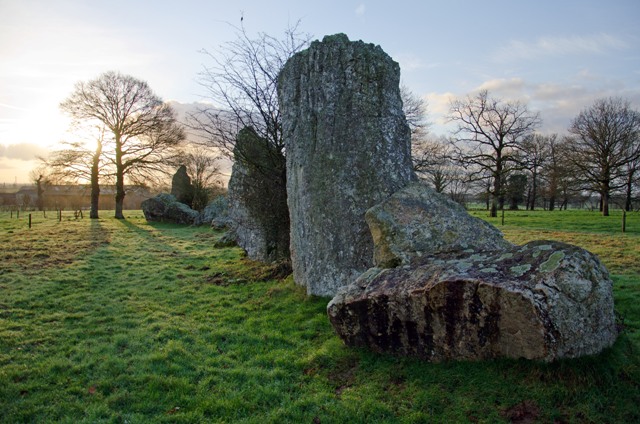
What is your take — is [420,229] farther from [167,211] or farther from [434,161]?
[167,211]

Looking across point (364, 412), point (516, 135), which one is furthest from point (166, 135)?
point (364, 412)

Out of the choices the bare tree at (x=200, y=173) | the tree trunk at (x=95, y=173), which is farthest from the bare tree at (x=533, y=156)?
the tree trunk at (x=95, y=173)

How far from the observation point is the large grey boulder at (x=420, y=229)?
7.07 m

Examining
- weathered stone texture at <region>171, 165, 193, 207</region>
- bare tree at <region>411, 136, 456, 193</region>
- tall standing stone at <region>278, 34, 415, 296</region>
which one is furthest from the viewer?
weathered stone texture at <region>171, 165, 193, 207</region>

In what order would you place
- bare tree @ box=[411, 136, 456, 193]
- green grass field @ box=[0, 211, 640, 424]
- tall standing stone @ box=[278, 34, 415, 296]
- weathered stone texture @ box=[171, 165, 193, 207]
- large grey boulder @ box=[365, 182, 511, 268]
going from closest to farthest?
green grass field @ box=[0, 211, 640, 424], large grey boulder @ box=[365, 182, 511, 268], tall standing stone @ box=[278, 34, 415, 296], bare tree @ box=[411, 136, 456, 193], weathered stone texture @ box=[171, 165, 193, 207]

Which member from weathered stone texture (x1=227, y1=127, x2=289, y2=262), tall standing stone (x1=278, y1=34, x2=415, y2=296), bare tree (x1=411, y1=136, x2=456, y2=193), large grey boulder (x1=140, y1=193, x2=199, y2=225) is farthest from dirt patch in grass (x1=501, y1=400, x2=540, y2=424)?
large grey boulder (x1=140, y1=193, x2=199, y2=225)

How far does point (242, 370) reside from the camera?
6.01m

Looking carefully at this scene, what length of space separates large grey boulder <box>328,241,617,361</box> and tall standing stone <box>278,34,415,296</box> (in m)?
2.43

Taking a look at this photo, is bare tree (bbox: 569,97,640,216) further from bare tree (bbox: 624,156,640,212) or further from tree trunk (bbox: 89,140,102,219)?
tree trunk (bbox: 89,140,102,219)

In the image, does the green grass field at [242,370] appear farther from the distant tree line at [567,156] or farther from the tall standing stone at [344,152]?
the distant tree line at [567,156]

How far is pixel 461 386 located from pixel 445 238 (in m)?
2.85

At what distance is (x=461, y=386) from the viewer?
16.0ft

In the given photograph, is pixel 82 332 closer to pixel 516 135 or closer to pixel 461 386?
pixel 461 386

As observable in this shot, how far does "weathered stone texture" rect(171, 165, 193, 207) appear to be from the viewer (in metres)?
37.8
